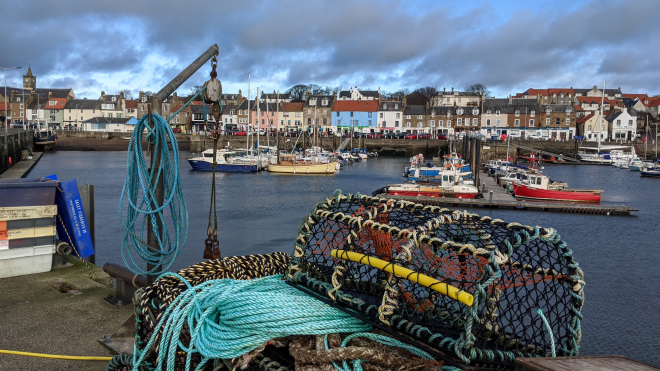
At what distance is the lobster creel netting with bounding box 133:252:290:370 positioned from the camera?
3.40 metres

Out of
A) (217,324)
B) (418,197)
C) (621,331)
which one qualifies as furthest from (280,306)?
(418,197)

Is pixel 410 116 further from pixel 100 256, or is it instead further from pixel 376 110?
pixel 100 256

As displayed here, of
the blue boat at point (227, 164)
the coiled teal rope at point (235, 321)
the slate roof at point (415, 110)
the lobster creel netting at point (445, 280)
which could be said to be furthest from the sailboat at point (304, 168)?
the slate roof at point (415, 110)

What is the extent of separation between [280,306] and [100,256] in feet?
47.2

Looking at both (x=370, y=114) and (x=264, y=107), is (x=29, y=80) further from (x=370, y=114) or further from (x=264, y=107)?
(x=370, y=114)

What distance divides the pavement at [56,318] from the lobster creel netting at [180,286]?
0.89 m

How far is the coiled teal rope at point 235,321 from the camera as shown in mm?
3047

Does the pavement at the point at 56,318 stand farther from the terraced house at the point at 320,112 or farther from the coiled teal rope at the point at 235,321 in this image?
the terraced house at the point at 320,112

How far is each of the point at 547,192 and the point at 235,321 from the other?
29.5 meters

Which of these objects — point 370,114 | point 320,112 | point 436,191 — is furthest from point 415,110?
point 436,191

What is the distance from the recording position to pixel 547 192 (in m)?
29.8

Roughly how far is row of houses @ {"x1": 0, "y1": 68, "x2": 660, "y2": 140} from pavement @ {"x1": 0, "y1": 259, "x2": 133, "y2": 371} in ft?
225

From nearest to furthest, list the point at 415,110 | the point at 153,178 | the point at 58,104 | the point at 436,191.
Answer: the point at 153,178 → the point at 436,191 → the point at 415,110 → the point at 58,104

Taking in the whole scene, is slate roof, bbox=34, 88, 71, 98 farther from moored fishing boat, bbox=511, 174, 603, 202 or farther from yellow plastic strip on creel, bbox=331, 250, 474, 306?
yellow plastic strip on creel, bbox=331, 250, 474, 306
